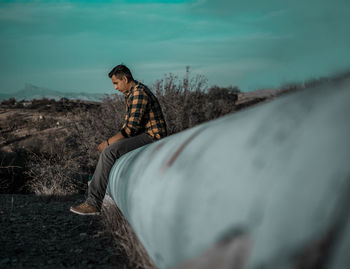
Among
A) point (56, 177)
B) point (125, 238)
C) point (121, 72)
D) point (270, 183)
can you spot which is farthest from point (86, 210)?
point (56, 177)

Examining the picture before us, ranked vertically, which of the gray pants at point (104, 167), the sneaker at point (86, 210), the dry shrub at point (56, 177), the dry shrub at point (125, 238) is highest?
the gray pants at point (104, 167)

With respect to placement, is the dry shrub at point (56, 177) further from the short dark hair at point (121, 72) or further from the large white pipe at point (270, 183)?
the large white pipe at point (270, 183)

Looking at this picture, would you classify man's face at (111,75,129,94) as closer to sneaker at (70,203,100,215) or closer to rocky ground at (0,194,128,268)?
sneaker at (70,203,100,215)

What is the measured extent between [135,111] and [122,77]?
1.85ft

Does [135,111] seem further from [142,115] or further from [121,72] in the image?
[121,72]

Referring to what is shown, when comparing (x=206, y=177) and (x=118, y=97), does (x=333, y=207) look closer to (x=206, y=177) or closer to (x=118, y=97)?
(x=206, y=177)

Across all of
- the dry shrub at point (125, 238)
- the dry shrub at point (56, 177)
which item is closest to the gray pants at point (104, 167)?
the dry shrub at point (125, 238)

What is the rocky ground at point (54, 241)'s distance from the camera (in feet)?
9.51

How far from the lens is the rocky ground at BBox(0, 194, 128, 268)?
2898mm

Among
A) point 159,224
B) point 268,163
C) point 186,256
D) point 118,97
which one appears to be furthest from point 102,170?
point 118,97

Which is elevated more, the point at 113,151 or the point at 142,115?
the point at 142,115

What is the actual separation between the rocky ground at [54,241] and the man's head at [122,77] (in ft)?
5.50

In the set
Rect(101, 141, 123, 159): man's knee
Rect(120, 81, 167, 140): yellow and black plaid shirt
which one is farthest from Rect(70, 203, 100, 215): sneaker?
Rect(120, 81, 167, 140): yellow and black plaid shirt

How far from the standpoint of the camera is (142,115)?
14.3 feet
